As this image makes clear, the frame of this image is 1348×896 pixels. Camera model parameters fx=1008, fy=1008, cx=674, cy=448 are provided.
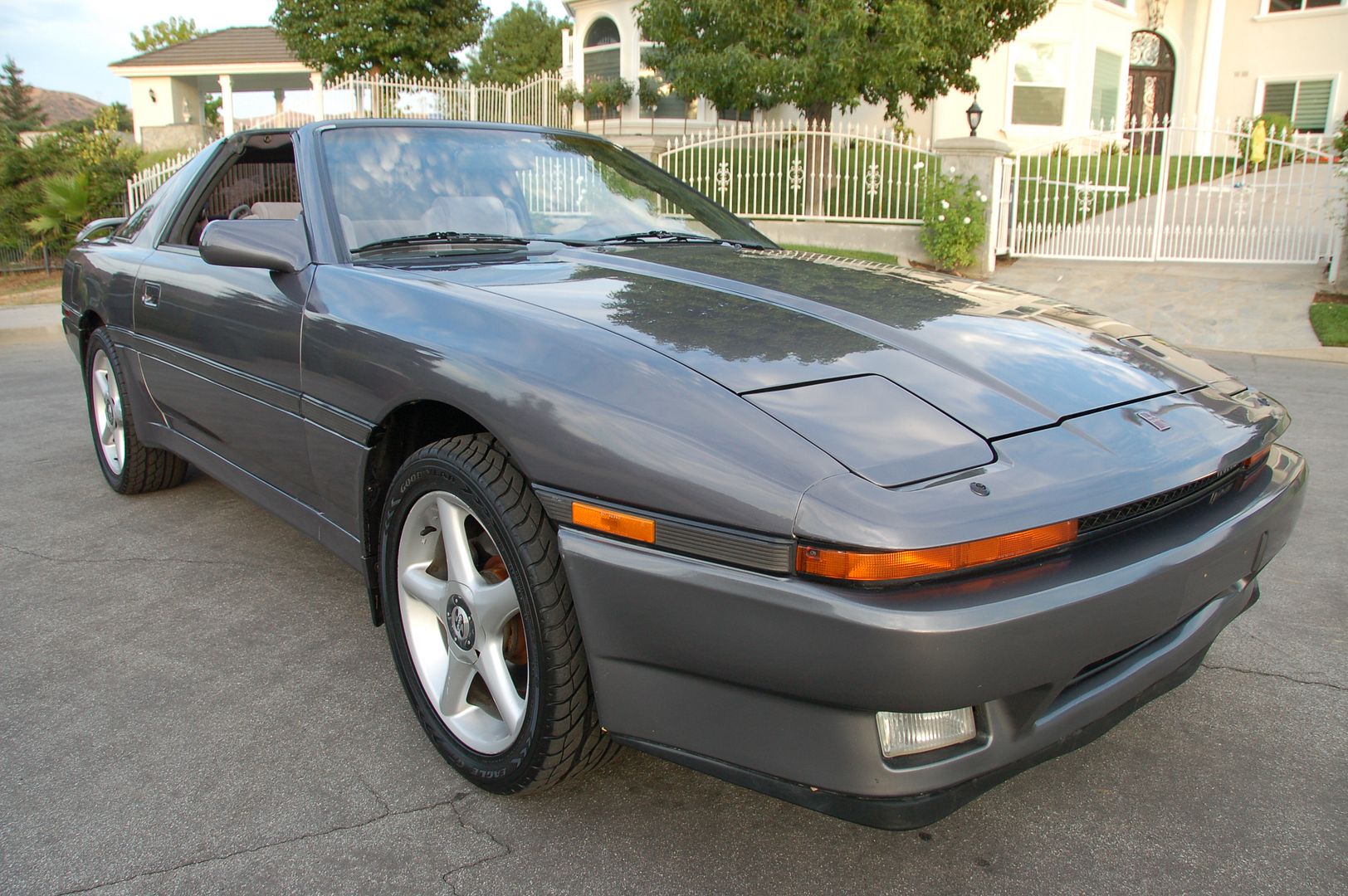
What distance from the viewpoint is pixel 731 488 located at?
1.69 meters

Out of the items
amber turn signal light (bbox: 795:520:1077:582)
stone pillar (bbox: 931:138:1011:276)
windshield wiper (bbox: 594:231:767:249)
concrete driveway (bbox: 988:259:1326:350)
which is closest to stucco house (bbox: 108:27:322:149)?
stone pillar (bbox: 931:138:1011:276)

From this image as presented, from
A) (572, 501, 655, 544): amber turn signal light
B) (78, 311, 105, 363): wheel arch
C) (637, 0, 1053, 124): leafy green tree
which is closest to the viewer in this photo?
(572, 501, 655, 544): amber turn signal light

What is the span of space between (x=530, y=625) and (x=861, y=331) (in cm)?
97

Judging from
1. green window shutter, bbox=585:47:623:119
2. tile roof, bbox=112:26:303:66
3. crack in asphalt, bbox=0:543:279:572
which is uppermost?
tile roof, bbox=112:26:303:66

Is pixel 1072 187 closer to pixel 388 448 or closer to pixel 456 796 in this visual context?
pixel 388 448

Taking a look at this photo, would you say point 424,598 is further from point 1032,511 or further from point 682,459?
point 1032,511

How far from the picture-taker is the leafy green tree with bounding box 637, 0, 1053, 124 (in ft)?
37.5

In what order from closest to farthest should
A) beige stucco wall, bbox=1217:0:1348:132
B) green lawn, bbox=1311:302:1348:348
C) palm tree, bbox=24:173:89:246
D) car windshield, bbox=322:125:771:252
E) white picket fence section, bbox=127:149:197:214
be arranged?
car windshield, bbox=322:125:771:252
green lawn, bbox=1311:302:1348:348
palm tree, bbox=24:173:89:246
white picket fence section, bbox=127:149:197:214
beige stucco wall, bbox=1217:0:1348:132

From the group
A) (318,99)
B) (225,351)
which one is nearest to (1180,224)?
(225,351)

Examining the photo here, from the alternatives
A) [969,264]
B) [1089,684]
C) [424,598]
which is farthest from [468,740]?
[969,264]

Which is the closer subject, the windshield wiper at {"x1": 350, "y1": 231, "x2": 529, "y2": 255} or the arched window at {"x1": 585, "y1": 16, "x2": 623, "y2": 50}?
the windshield wiper at {"x1": 350, "y1": 231, "x2": 529, "y2": 255}

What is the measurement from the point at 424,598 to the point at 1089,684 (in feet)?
4.77

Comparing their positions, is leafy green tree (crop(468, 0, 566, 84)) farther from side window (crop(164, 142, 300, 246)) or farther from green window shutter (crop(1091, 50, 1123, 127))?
side window (crop(164, 142, 300, 246))

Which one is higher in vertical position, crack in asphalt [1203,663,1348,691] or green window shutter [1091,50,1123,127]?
green window shutter [1091,50,1123,127]
